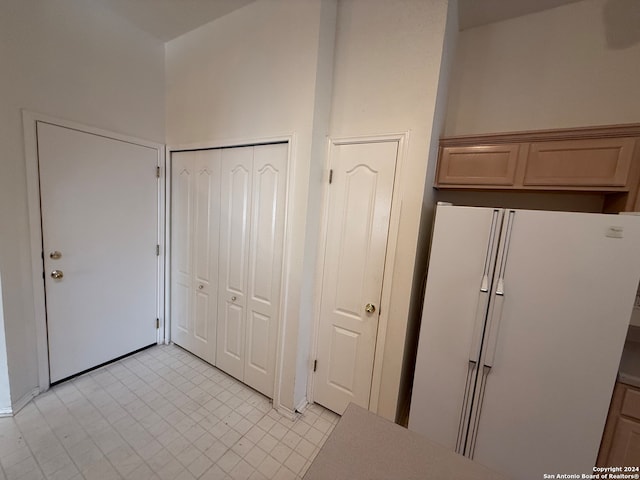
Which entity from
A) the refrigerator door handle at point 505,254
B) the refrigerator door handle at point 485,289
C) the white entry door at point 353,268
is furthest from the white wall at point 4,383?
the refrigerator door handle at point 505,254

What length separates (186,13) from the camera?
1.91 metres

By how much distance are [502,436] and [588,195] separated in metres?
1.57

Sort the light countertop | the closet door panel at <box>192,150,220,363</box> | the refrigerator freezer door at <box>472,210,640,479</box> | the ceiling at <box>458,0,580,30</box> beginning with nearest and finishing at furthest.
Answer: the light countertop < the refrigerator freezer door at <box>472,210,640,479</box> < the ceiling at <box>458,0,580,30</box> < the closet door panel at <box>192,150,220,363</box>

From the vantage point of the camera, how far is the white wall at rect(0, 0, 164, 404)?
1.53 m

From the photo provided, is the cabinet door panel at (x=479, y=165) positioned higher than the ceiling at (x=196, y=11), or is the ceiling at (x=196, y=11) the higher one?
the ceiling at (x=196, y=11)

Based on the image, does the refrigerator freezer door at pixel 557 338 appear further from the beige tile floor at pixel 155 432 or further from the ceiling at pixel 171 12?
the ceiling at pixel 171 12

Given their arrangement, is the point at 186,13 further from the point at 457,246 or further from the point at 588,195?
the point at 588,195

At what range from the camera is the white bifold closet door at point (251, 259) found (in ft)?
6.03

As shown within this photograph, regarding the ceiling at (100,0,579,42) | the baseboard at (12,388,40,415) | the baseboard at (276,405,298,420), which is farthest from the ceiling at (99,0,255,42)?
the baseboard at (276,405,298,420)

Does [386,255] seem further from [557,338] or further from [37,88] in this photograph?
[37,88]

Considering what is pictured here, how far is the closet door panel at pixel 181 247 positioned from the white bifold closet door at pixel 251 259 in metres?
0.45

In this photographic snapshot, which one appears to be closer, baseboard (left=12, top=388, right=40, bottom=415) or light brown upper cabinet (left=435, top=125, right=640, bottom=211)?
light brown upper cabinet (left=435, top=125, right=640, bottom=211)

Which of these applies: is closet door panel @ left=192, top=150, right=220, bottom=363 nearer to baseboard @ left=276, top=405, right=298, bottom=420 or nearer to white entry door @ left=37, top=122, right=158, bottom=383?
white entry door @ left=37, top=122, right=158, bottom=383

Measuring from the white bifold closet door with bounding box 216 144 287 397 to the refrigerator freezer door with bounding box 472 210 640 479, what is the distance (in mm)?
1417
